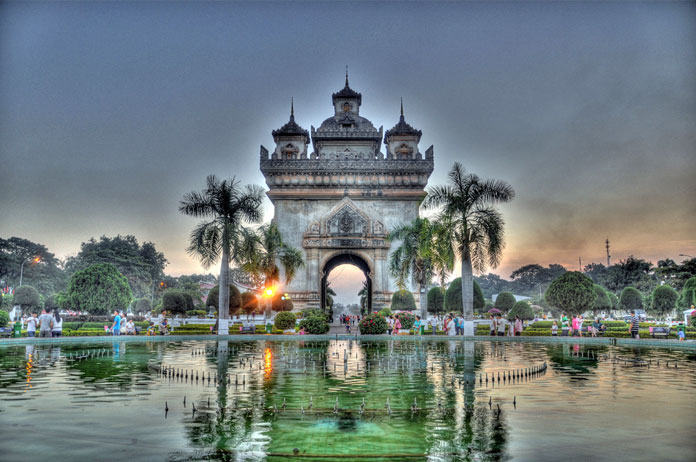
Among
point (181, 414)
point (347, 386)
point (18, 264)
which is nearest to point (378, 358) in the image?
point (347, 386)

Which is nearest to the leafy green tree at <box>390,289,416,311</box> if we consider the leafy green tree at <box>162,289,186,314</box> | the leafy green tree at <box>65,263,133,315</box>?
the leafy green tree at <box>162,289,186,314</box>

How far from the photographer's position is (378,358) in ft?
57.5

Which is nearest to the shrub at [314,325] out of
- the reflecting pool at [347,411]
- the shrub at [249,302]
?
the reflecting pool at [347,411]

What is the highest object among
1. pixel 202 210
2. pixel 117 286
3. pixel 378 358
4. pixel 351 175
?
pixel 351 175

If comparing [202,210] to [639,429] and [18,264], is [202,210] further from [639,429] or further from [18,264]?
[18,264]

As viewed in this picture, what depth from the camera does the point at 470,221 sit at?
29.2m

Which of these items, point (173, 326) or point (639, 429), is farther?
point (173, 326)

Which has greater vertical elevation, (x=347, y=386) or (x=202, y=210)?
(x=202, y=210)

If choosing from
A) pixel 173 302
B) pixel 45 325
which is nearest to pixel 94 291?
pixel 173 302

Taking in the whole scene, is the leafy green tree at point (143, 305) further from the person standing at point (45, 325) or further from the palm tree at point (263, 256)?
the person standing at point (45, 325)

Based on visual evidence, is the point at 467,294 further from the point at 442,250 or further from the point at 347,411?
the point at 347,411

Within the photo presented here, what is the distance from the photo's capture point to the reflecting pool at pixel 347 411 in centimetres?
641

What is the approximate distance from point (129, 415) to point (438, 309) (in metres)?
43.0

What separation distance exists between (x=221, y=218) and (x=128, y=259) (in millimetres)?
56770
